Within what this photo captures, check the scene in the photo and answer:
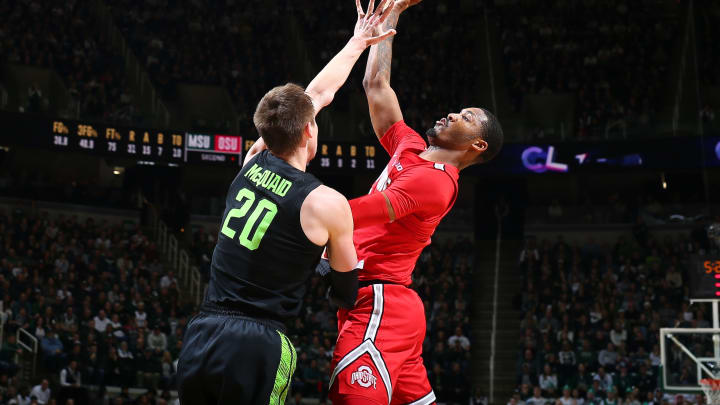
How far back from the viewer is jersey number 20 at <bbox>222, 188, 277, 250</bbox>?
157 inches

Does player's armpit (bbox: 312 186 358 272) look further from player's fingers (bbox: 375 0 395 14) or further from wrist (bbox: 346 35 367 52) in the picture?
player's fingers (bbox: 375 0 395 14)

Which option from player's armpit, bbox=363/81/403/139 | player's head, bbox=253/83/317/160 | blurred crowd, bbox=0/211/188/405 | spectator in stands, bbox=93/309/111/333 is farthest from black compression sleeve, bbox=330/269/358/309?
spectator in stands, bbox=93/309/111/333

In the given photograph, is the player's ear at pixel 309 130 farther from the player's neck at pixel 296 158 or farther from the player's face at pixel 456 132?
the player's face at pixel 456 132

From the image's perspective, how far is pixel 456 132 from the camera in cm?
534

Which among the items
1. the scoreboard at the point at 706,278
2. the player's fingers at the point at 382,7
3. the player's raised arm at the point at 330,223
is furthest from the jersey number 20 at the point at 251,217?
the scoreboard at the point at 706,278

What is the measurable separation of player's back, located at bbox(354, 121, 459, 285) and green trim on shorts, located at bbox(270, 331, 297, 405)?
1.13 metres

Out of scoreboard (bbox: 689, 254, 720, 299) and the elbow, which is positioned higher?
the elbow

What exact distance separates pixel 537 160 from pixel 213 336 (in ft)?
72.8

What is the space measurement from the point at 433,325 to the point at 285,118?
727 inches

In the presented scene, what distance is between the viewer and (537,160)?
25.3 meters

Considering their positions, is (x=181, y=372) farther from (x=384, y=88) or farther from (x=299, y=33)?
(x=299, y=33)

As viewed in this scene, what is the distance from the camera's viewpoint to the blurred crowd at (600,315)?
18.4 metres

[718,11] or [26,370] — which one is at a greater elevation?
[718,11]

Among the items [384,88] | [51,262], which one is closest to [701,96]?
[51,262]
